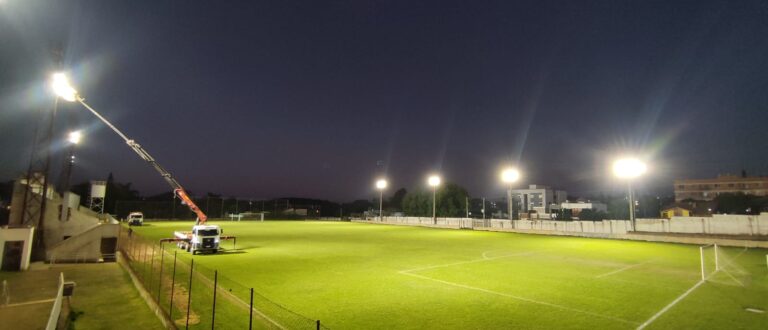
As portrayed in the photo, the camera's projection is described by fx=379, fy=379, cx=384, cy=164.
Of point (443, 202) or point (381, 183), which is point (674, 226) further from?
point (443, 202)

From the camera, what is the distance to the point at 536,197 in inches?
5871

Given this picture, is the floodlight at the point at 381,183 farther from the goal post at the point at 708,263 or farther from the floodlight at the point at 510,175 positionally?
the goal post at the point at 708,263

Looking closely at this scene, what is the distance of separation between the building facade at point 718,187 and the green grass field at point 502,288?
476 feet

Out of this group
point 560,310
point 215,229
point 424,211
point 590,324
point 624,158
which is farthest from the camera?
point 424,211

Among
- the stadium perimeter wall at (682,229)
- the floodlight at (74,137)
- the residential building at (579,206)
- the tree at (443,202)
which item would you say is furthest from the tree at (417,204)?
the floodlight at (74,137)

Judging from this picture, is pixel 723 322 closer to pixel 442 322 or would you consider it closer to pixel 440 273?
pixel 442 322

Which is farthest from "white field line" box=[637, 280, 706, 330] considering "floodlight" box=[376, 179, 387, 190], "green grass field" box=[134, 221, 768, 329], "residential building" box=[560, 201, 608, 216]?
"residential building" box=[560, 201, 608, 216]

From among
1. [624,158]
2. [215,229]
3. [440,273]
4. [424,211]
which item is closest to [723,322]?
[440,273]

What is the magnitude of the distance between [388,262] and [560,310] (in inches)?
455

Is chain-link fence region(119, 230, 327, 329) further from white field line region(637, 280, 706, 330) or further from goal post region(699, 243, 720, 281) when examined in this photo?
goal post region(699, 243, 720, 281)

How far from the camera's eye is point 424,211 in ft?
360

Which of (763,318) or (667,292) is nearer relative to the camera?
(763,318)

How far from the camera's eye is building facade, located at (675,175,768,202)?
130 m

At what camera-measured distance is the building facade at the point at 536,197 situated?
480ft
